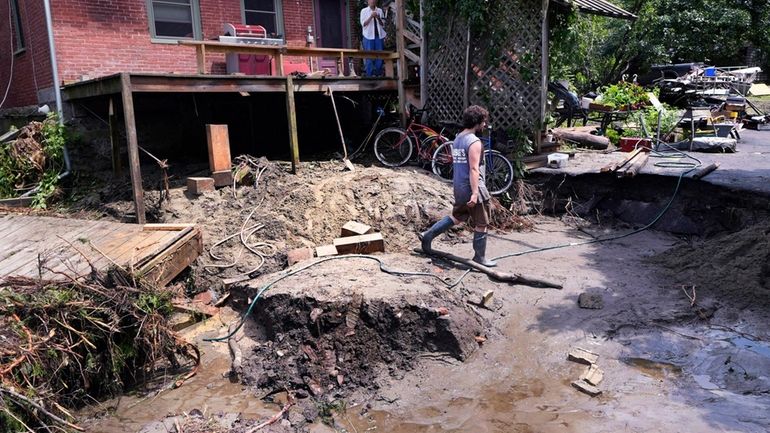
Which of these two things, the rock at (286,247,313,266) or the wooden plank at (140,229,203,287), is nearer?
the wooden plank at (140,229,203,287)

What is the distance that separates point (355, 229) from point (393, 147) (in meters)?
3.21

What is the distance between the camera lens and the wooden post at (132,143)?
793cm

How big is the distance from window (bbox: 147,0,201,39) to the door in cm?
290

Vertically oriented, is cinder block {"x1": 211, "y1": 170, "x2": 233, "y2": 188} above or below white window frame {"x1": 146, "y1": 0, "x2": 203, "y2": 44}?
below

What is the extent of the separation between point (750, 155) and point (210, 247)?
33.8 feet

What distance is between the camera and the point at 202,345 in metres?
5.98

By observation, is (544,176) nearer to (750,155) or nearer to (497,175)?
(497,175)

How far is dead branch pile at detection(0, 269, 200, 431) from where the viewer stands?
4.05 metres

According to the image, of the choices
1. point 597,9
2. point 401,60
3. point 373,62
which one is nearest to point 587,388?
point 401,60

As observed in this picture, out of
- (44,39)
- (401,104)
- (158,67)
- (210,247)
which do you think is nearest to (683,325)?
(210,247)

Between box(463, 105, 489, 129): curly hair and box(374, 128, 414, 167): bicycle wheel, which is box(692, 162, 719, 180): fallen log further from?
box(374, 128, 414, 167): bicycle wheel

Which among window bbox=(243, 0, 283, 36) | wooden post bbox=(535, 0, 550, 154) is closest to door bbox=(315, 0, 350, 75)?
window bbox=(243, 0, 283, 36)

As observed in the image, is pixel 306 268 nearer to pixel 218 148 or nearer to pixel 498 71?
pixel 218 148

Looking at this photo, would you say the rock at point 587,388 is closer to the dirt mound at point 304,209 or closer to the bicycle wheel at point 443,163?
the dirt mound at point 304,209
